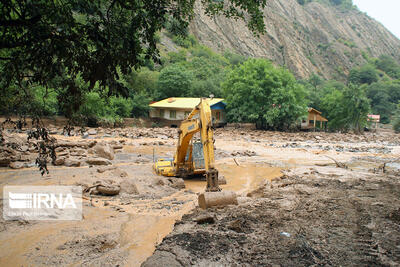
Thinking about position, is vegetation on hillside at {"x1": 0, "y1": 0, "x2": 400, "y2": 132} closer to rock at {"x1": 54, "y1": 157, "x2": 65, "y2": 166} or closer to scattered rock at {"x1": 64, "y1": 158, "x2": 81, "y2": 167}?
rock at {"x1": 54, "y1": 157, "x2": 65, "y2": 166}

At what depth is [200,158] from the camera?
10.6 m

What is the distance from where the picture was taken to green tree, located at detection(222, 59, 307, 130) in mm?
31109

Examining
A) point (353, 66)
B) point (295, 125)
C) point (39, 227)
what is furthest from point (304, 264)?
point (353, 66)

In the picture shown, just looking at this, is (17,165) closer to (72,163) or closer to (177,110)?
(72,163)

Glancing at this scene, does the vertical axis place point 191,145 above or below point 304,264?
above

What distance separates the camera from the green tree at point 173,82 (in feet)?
122

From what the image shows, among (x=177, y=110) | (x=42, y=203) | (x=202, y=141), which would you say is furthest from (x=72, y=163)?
(x=177, y=110)

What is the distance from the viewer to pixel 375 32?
108m

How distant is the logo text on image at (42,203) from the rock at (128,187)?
3.89 ft

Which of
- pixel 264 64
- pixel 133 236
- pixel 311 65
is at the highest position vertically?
pixel 311 65

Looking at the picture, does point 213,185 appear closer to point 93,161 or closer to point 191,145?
point 191,145

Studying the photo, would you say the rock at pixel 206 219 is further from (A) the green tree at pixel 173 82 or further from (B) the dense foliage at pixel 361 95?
(B) the dense foliage at pixel 361 95

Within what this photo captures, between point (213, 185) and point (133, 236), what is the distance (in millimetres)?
2172

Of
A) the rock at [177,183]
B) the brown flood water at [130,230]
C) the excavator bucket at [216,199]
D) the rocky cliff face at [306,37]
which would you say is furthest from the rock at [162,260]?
the rocky cliff face at [306,37]
